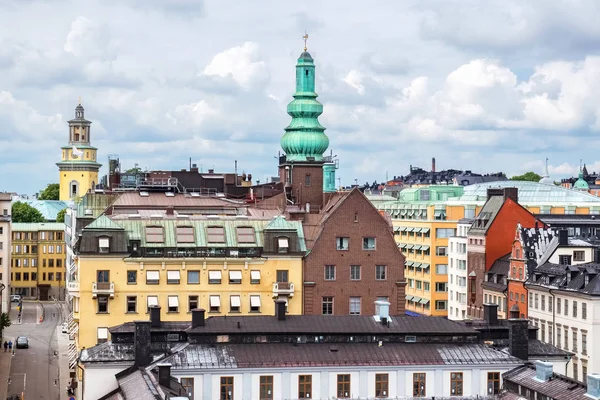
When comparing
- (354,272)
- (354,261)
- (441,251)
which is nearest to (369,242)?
(354,261)

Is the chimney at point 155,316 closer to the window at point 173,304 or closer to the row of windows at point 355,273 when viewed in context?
the window at point 173,304

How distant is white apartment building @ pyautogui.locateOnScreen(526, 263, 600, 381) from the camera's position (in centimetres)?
11306

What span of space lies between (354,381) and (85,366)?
16.7 metres

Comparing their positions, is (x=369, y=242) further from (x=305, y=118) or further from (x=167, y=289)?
(x=305, y=118)

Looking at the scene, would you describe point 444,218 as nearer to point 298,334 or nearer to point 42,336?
point 42,336

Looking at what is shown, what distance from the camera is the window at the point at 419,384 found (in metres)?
83.6

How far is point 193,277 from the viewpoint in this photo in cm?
11012

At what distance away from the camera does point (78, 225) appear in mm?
129625

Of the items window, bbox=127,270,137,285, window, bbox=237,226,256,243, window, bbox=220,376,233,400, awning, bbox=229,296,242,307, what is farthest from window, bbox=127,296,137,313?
window, bbox=220,376,233,400

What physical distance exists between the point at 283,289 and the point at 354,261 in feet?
23.5

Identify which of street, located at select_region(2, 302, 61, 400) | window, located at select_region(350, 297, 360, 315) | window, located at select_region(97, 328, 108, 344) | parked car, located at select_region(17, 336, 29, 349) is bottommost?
street, located at select_region(2, 302, 61, 400)

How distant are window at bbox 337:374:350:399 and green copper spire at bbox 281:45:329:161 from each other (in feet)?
213

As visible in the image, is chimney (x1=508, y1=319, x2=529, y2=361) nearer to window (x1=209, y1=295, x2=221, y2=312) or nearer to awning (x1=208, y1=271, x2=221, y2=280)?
window (x1=209, y1=295, x2=221, y2=312)

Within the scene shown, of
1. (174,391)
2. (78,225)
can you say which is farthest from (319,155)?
(174,391)
